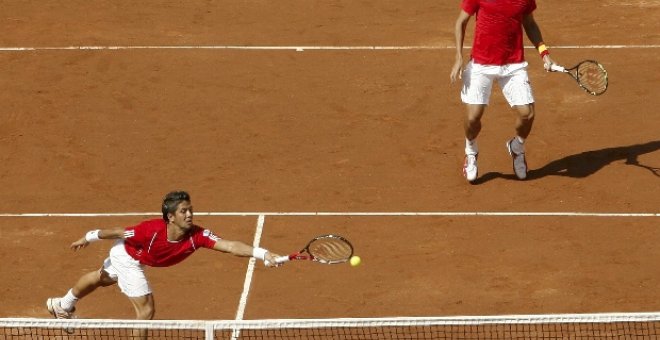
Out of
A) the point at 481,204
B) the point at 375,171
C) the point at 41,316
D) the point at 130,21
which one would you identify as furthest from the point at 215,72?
the point at 41,316

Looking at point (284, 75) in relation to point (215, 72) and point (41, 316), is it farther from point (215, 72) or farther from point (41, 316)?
point (41, 316)

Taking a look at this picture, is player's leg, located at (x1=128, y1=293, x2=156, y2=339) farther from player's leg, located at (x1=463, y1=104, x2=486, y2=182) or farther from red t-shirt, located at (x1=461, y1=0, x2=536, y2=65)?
red t-shirt, located at (x1=461, y1=0, x2=536, y2=65)

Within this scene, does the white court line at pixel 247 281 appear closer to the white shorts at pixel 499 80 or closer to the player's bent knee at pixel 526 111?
the white shorts at pixel 499 80

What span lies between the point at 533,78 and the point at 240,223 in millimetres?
5702

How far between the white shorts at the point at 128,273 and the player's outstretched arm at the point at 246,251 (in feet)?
2.49

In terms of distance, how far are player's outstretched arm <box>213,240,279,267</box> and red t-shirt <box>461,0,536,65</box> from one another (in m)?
4.69

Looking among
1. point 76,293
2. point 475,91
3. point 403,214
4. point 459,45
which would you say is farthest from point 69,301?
point 475,91

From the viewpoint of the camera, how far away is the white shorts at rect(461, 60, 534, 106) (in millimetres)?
15492

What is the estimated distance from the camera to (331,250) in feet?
39.8

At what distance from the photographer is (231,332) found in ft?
42.3

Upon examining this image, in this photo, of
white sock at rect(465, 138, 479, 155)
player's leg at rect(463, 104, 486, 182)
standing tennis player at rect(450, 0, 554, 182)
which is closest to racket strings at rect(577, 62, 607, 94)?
standing tennis player at rect(450, 0, 554, 182)

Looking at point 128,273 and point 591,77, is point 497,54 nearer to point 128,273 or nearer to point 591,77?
point 591,77

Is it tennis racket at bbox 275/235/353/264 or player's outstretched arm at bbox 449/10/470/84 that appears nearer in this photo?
tennis racket at bbox 275/235/353/264

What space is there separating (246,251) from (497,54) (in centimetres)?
489
